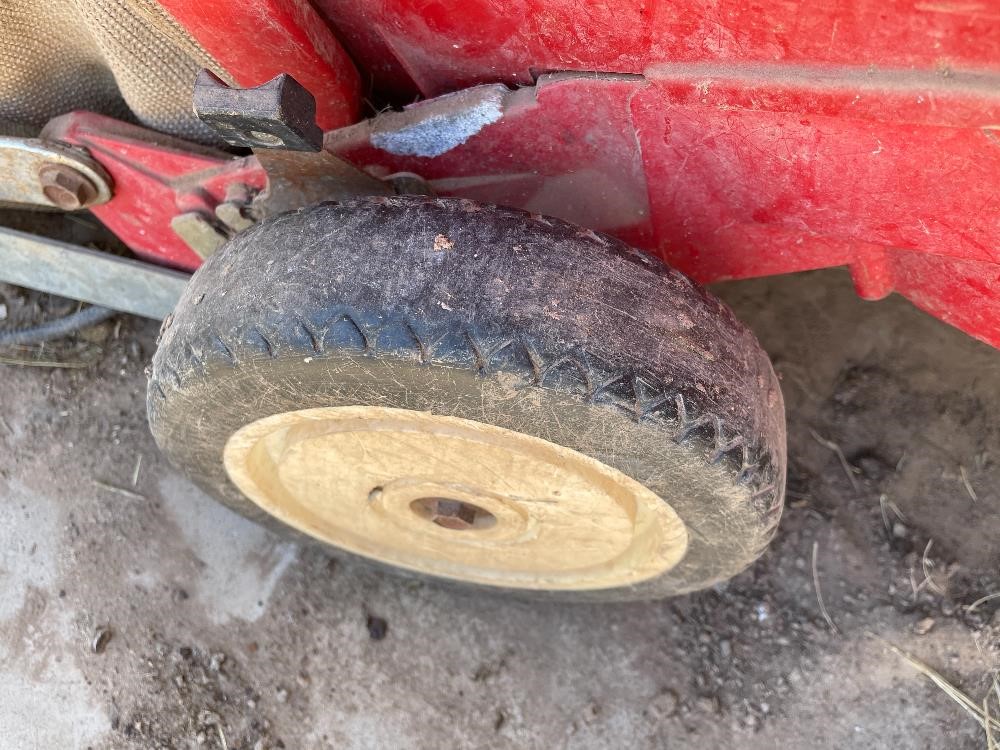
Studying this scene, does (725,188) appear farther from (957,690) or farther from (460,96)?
(957,690)

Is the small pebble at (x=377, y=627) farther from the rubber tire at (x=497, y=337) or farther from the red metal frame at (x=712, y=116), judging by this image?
the red metal frame at (x=712, y=116)

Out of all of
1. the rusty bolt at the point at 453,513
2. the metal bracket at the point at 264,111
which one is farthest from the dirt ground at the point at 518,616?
the metal bracket at the point at 264,111

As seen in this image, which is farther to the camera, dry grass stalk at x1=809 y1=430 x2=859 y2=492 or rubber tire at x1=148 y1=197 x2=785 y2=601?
dry grass stalk at x1=809 y1=430 x2=859 y2=492

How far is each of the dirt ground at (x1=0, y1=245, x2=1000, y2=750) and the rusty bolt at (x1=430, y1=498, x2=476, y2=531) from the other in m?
0.46

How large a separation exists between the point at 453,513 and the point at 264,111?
0.90 metres

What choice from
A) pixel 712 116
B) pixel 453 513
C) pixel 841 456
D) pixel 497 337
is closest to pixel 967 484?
pixel 841 456

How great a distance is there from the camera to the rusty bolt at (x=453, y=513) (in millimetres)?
1850

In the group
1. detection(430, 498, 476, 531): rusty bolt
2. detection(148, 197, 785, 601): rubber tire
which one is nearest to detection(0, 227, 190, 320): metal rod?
detection(148, 197, 785, 601): rubber tire

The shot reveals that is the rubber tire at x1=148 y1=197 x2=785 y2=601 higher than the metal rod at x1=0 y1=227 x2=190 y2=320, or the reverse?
the rubber tire at x1=148 y1=197 x2=785 y2=601

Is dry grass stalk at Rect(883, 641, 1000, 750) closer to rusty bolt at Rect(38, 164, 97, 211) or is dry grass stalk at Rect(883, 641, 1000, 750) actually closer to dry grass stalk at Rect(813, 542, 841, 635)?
dry grass stalk at Rect(813, 542, 841, 635)

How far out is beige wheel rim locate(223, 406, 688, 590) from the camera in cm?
158

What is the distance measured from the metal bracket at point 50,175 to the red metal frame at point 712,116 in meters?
0.50

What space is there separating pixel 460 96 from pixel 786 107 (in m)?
0.52

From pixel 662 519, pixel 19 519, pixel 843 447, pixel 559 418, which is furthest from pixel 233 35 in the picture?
pixel 843 447
